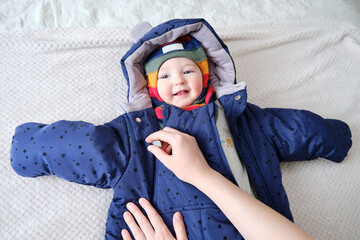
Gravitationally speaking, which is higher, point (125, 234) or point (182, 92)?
point (182, 92)

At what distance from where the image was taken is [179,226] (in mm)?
771

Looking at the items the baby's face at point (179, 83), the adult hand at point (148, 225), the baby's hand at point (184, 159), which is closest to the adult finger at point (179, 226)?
the adult hand at point (148, 225)

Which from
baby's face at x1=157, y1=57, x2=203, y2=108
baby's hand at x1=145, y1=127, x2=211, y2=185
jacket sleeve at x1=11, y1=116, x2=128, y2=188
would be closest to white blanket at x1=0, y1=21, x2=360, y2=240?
jacket sleeve at x1=11, y1=116, x2=128, y2=188

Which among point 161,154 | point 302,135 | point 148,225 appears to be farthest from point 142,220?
point 302,135

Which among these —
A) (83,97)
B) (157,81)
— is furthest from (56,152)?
(157,81)

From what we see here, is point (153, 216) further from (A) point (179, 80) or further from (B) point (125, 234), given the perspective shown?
(A) point (179, 80)

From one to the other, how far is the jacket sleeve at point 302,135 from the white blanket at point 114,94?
0.09 meters

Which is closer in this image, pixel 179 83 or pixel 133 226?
pixel 133 226

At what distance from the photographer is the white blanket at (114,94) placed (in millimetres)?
908

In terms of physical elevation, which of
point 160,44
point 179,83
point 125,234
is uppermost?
point 160,44

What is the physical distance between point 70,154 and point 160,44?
53 centimetres

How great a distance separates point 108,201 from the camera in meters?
0.94

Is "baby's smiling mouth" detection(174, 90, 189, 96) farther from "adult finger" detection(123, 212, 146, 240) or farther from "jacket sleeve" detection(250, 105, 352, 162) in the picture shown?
"adult finger" detection(123, 212, 146, 240)

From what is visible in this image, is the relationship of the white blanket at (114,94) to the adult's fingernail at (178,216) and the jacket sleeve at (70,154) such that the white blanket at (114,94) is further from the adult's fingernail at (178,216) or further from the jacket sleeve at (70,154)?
the adult's fingernail at (178,216)
